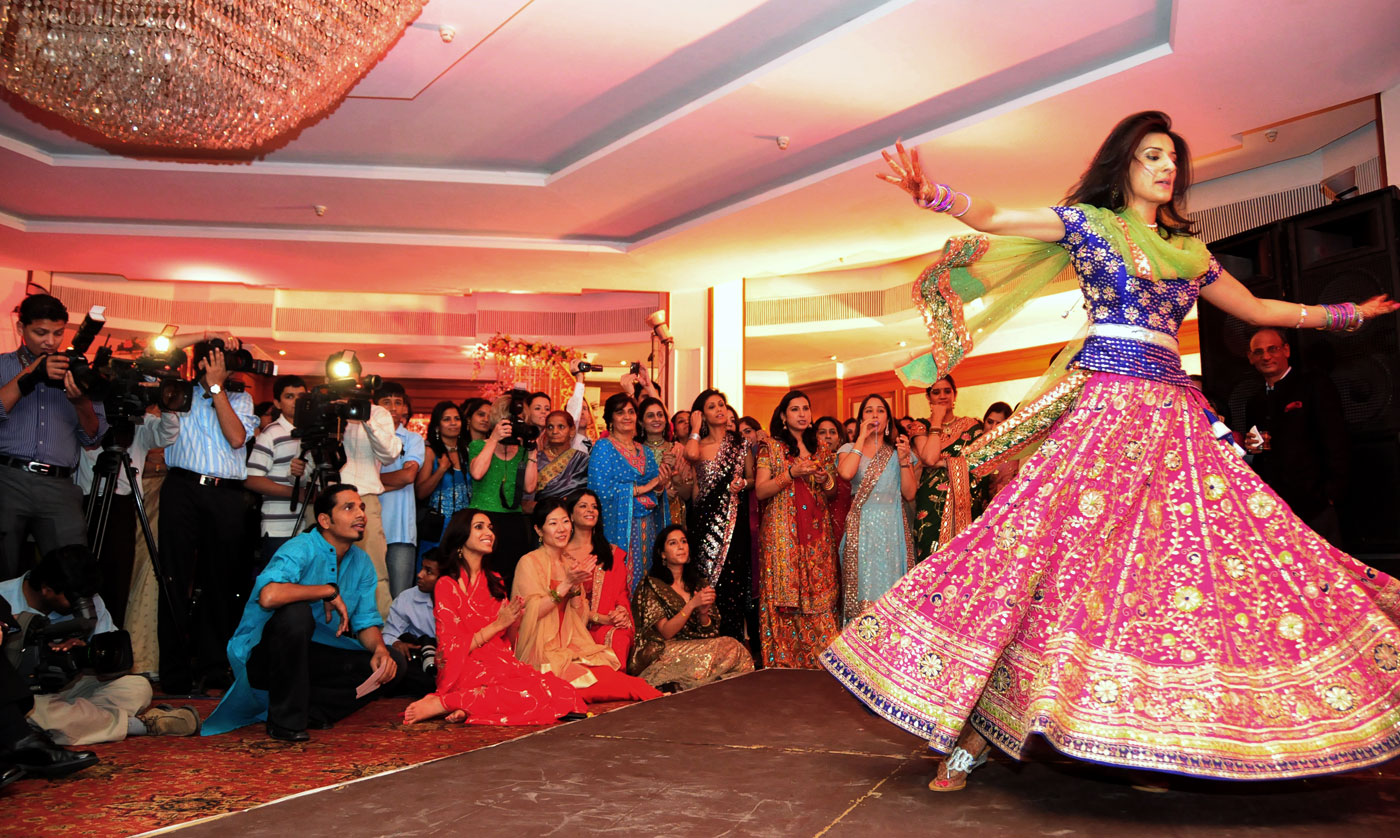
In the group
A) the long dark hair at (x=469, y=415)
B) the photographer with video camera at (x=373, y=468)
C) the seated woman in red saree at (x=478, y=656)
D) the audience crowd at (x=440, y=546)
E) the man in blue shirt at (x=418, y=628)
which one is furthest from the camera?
the long dark hair at (x=469, y=415)

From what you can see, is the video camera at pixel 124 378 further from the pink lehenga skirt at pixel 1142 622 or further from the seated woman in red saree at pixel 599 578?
the pink lehenga skirt at pixel 1142 622

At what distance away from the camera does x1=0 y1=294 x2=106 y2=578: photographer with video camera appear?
3.19 m

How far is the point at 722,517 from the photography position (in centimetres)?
443

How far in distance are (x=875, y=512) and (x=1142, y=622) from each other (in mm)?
2727

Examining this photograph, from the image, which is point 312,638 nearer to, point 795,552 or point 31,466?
point 31,466

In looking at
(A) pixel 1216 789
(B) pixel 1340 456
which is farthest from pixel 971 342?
(B) pixel 1340 456

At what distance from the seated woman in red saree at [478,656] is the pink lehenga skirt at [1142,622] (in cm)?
146

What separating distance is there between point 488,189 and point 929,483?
3.01m

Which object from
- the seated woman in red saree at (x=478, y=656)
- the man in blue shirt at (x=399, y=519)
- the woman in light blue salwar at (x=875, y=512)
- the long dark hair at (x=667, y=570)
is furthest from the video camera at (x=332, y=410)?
the woman in light blue salwar at (x=875, y=512)

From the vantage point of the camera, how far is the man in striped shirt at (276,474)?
3771 millimetres

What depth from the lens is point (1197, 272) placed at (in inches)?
82.3

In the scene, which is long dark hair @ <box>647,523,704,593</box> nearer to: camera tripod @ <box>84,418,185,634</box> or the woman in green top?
the woman in green top

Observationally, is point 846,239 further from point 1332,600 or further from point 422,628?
point 1332,600

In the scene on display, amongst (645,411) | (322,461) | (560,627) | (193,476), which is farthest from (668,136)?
(193,476)
